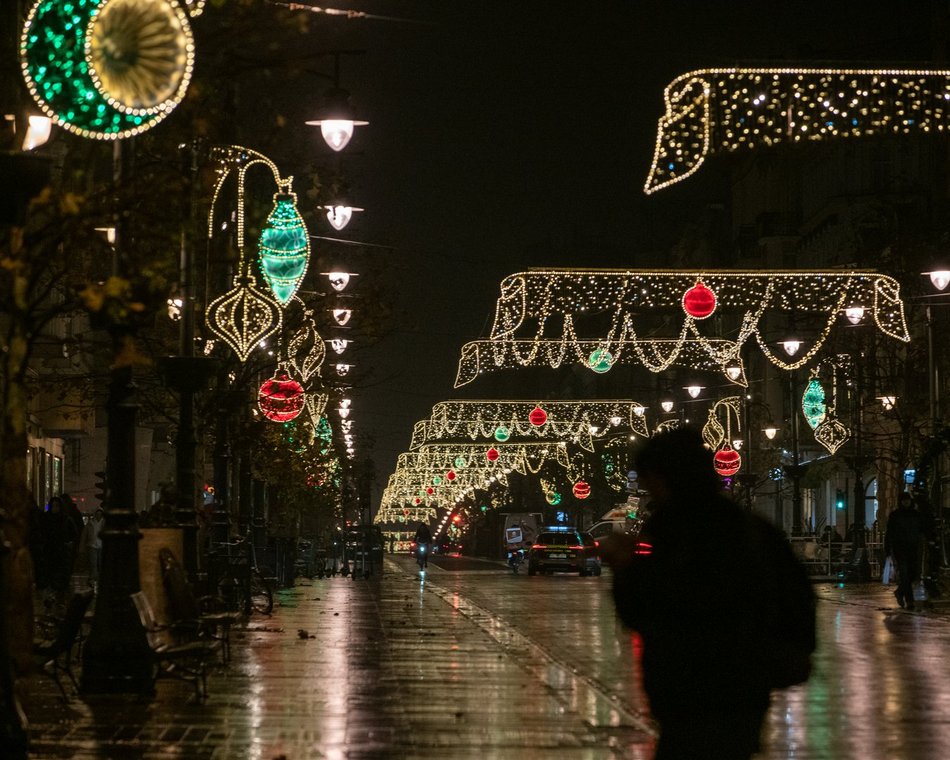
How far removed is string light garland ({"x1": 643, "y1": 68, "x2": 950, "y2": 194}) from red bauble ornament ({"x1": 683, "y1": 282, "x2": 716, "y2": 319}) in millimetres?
12031

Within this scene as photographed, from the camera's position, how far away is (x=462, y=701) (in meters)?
16.4

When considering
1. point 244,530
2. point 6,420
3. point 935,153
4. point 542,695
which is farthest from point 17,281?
point 935,153

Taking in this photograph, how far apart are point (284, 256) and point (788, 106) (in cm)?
616

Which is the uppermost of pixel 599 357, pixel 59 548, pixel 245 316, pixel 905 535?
pixel 599 357

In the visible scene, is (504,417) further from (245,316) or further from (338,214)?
(245,316)

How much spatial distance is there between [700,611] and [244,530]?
3260 cm

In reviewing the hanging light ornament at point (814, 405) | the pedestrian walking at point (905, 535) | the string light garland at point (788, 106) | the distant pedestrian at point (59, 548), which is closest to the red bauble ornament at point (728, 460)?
the hanging light ornament at point (814, 405)

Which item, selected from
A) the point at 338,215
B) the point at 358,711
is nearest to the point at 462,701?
the point at 358,711

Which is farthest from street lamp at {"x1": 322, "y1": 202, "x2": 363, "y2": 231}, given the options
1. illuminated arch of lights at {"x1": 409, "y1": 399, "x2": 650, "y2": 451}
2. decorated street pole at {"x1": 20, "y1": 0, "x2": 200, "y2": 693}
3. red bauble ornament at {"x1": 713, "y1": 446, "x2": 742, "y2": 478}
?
illuminated arch of lights at {"x1": 409, "y1": 399, "x2": 650, "y2": 451}

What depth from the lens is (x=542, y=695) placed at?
17.1 metres

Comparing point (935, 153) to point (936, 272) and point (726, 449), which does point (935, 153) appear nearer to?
point (726, 449)

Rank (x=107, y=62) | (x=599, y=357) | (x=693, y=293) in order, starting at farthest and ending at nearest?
(x=599, y=357), (x=693, y=293), (x=107, y=62)

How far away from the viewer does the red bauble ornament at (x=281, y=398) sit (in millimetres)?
31547

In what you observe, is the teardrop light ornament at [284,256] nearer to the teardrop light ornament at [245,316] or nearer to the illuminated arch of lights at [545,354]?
the teardrop light ornament at [245,316]
